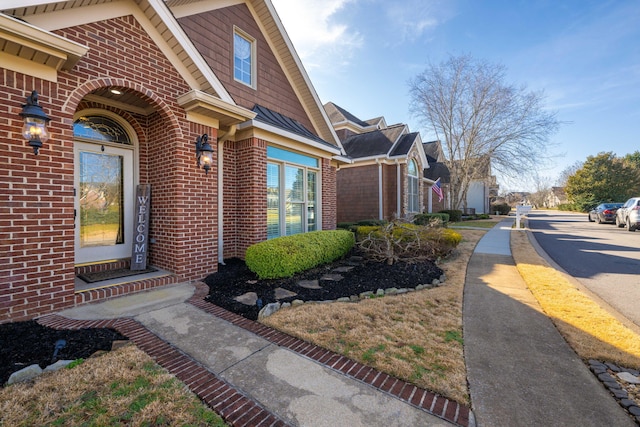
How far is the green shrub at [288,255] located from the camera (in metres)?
5.22

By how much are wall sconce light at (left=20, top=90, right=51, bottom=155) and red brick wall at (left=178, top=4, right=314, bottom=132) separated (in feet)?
12.8

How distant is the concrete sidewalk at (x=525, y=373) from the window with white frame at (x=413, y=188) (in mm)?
11889

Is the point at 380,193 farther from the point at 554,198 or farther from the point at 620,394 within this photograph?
the point at 554,198

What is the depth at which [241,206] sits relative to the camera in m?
6.74

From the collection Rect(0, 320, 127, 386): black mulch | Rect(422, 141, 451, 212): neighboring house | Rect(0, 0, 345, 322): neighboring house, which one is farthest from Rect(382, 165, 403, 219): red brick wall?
Rect(0, 320, 127, 386): black mulch

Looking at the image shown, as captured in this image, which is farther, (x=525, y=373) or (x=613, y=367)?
(x=613, y=367)

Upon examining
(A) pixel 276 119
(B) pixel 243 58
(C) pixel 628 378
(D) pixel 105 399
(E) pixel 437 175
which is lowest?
(C) pixel 628 378

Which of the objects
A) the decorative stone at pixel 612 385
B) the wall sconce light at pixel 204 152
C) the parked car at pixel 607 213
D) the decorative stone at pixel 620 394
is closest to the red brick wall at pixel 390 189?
the wall sconce light at pixel 204 152

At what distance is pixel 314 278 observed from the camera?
573 centimetres

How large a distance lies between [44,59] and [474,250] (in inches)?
438

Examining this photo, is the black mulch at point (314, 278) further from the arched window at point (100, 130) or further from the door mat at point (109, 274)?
the arched window at point (100, 130)

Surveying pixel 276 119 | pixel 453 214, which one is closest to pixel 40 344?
pixel 276 119

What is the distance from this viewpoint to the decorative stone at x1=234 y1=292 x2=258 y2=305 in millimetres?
4289

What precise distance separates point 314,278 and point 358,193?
404 inches
